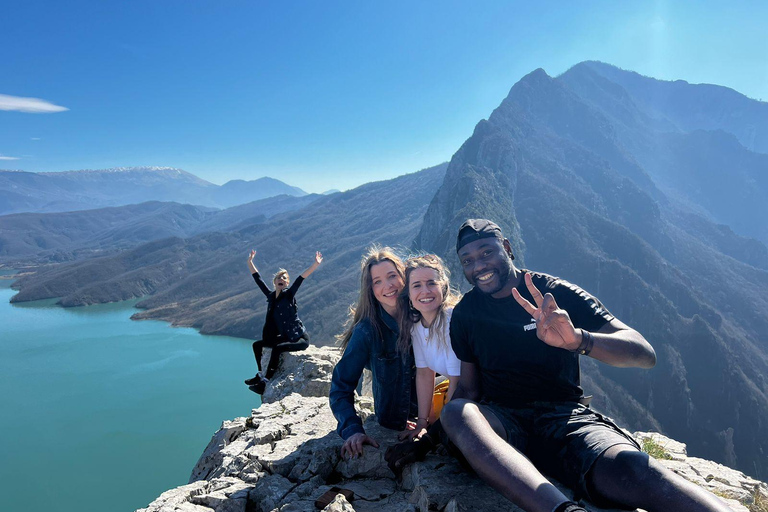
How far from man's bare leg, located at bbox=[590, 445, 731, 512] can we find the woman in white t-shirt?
1.58 meters

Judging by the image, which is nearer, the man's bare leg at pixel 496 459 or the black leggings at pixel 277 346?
the man's bare leg at pixel 496 459

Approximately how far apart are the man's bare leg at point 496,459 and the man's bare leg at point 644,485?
1.99 feet

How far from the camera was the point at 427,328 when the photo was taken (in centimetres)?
463

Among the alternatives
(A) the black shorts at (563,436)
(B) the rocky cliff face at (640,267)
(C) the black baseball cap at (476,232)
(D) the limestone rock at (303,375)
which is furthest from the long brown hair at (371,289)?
(B) the rocky cliff face at (640,267)

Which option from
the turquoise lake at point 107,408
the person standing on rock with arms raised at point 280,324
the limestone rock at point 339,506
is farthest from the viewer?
the turquoise lake at point 107,408

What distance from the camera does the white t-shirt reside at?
14.5ft

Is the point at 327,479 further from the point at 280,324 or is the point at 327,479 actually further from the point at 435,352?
the point at 280,324

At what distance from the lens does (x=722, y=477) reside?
4770 millimetres

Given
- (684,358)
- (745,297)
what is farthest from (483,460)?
(745,297)

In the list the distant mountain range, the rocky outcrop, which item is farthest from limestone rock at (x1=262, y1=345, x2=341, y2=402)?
the distant mountain range

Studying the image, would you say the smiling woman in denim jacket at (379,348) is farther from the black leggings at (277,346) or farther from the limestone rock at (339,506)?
the black leggings at (277,346)

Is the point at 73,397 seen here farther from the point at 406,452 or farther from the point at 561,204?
the point at 561,204

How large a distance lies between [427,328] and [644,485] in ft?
7.70

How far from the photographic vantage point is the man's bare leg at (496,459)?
2.77m
